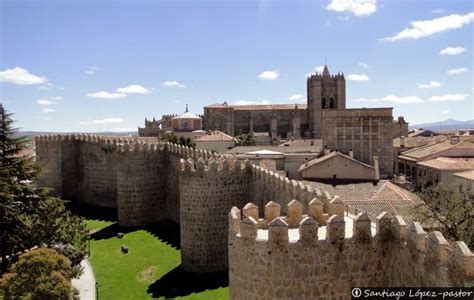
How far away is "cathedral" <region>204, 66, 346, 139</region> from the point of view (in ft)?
324

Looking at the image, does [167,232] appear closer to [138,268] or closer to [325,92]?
[138,268]

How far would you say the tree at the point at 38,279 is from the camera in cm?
1359

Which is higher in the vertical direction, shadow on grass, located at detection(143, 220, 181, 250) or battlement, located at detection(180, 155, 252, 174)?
battlement, located at detection(180, 155, 252, 174)

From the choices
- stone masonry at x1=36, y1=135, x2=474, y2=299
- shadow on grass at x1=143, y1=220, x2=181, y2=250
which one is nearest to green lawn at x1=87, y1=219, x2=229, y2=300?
shadow on grass at x1=143, y1=220, x2=181, y2=250

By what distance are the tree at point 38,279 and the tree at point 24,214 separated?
3.76 metres

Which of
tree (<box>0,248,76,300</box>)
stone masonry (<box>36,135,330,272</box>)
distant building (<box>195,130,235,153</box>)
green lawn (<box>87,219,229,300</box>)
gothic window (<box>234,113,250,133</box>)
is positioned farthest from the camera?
gothic window (<box>234,113,250,133</box>)

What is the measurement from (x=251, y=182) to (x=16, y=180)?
9.90 m

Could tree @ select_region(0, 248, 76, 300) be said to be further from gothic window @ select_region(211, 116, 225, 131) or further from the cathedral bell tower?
the cathedral bell tower

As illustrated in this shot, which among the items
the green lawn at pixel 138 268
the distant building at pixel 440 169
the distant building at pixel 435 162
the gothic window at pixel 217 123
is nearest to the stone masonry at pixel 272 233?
the green lawn at pixel 138 268

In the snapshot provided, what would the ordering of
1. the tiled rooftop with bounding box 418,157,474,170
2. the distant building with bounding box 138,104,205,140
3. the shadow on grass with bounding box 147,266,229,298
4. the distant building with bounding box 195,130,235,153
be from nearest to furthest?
the shadow on grass with bounding box 147,266,229,298, the tiled rooftop with bounding box 418,157,474,170, the distant building with bounding box 195,130,235,153, the distant building with bounding box 138,104,205,140

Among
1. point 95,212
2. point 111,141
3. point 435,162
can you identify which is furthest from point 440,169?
point 95,212

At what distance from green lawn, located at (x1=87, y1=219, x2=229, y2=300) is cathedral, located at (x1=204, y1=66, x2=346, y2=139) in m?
75.4

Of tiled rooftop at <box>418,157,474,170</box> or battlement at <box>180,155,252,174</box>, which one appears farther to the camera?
tiled rooftop at <box>418,157,474,170</box>

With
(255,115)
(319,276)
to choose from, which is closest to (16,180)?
(319,276)
